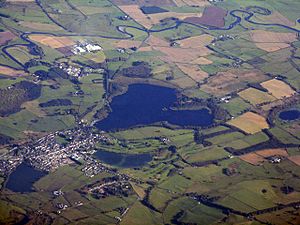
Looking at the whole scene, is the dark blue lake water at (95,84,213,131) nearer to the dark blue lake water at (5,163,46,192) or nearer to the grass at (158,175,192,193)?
the dark blue lake water at (5,163,46,192)

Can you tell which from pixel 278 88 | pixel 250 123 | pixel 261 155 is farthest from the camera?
pixel 278 88

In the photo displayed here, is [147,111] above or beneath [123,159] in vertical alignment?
beneath

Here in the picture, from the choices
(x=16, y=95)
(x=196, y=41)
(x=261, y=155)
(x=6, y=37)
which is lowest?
(x=6, y=37)

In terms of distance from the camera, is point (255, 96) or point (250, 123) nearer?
point (250, 123)

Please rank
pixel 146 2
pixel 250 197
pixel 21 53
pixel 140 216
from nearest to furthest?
pixel 140 216 < pixel 250 197 < pixel 21 53 < pixel 146 2

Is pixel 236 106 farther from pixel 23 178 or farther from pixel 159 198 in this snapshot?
pixel 23 178

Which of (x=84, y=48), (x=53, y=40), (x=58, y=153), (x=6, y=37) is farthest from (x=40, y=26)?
(x=58, y=153)

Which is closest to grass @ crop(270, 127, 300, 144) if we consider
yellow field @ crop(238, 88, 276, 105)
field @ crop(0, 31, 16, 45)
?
yellow field @ crop(238, 88, 276, 105)
